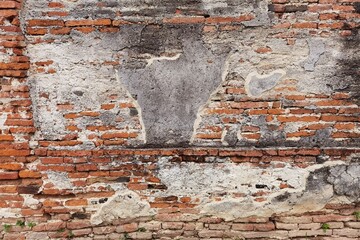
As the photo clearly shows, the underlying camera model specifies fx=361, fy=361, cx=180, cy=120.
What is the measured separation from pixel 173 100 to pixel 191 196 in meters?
0.82

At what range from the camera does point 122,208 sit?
3037mm

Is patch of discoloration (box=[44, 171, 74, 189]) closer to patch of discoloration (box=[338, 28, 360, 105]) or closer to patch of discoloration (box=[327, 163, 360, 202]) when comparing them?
patch of discoloration (box=[327, 163, 360, 202])

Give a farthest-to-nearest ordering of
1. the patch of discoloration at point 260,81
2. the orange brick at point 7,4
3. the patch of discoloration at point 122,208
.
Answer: the patch of discoloration at point 122,208 → the patch of discoloration at point 260,81 → the orange brick at point 7,4

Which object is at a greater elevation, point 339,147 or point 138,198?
point 339,147

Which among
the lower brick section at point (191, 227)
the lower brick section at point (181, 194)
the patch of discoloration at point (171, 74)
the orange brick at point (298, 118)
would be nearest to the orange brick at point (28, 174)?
the lower brick section at point (181, 194)

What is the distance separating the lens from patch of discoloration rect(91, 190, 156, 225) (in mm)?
3021

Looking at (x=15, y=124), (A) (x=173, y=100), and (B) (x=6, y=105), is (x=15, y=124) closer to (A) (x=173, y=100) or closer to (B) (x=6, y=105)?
(B) (x=6, y=105)

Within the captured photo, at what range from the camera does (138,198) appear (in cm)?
303

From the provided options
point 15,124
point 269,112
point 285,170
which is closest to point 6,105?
point 15,124

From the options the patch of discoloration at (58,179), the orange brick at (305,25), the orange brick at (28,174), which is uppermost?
the orange brick at (305,25)

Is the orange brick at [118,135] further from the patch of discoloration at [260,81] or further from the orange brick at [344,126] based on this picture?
the orange brick at [344,126]

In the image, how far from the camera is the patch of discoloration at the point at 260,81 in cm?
289

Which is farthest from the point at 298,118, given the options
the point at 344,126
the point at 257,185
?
the point at 257,185

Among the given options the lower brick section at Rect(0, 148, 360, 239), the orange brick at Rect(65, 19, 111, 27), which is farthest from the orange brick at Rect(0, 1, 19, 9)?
the lower brick section at Rect(0, 148, 360, 239)
